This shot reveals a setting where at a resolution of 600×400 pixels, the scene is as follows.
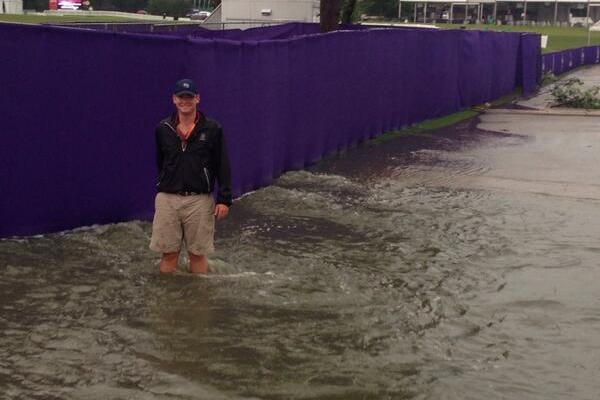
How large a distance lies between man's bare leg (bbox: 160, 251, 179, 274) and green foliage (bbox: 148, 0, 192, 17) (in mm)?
93912

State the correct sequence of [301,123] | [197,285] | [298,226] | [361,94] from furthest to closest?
[361,94] < [301,123] < [298,226] < [197,285]

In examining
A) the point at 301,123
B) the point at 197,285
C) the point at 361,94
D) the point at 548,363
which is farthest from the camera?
the point at 361,94

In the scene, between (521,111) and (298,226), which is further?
(521,111)

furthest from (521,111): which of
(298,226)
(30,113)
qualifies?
(30,113)

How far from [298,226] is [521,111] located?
1580 centimetres

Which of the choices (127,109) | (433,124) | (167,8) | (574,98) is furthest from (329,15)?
(167,8)

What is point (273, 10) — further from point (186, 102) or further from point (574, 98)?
point (186, 102)

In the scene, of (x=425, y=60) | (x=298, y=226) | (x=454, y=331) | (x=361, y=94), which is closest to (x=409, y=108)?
(x=425, y=60)

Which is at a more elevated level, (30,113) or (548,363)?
(30,113)

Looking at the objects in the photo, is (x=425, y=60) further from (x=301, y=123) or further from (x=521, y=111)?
(x=301, y=123)

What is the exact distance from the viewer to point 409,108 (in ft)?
62.0

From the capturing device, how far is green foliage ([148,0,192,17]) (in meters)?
99.2

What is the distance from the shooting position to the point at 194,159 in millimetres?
6855

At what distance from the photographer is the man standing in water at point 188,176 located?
6828 millimetres
